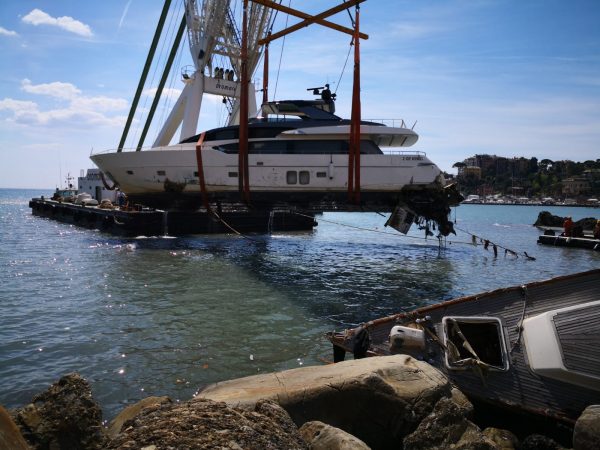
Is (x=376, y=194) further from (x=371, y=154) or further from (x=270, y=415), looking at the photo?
(x=270, y=415)

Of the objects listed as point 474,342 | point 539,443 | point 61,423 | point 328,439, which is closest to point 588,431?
point 539,443

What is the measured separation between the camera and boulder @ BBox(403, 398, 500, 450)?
4676 mm

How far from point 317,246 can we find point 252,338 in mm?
17574

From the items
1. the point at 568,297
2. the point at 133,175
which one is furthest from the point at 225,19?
the point at 568,297

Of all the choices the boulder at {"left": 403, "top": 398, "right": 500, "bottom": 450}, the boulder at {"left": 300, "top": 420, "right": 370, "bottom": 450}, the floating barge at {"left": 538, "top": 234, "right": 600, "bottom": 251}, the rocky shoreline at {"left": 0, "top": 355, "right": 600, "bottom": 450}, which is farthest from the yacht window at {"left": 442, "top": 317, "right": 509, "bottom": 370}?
the floating barge at {"left": 538, "top": 234, "right": 600, "bottom": 251}

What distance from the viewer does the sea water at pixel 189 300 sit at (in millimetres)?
7648

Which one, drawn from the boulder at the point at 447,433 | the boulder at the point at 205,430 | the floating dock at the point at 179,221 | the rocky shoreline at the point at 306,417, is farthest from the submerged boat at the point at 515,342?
the floating dock at the point at 179,221

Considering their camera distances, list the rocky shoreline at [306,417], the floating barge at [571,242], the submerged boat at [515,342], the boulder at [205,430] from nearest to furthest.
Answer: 1. the boulder at [205,430]
2. the rocky shoreline at [306,417]
3. the submerged boat at [515,342]
4. the floating barge at [571,242]

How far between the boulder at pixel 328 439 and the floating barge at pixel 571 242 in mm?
30833

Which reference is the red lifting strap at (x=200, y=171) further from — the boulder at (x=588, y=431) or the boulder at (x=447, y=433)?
the boulder at (x=588, y=431)

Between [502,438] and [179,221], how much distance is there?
24869mm

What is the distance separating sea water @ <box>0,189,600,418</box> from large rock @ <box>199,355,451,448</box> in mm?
2057

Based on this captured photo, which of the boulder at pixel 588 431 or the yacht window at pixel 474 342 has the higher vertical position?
the yacht window at pixel 474 342

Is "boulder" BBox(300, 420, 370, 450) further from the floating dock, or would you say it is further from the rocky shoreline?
the floating dock
